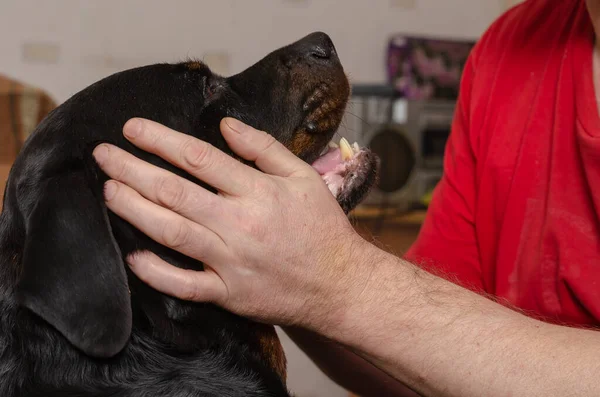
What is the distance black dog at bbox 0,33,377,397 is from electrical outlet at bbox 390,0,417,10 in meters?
2.46

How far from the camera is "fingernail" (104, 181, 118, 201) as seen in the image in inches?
38.9

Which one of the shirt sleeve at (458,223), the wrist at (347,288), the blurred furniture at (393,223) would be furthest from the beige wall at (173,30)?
the wrist at (347,288)

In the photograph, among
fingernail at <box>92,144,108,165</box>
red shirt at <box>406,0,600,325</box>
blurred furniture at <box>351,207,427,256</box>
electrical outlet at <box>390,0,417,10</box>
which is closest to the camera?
fingernail at <box>92,144,108,165</box>

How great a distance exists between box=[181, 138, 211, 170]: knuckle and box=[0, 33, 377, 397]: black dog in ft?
0.33

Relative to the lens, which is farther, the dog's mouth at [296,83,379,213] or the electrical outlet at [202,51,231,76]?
the electrical outlet at [202,51,231,76]

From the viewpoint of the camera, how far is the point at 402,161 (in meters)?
3.21

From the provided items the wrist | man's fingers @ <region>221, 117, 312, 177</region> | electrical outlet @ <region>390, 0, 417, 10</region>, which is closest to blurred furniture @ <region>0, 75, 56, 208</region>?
man's fingers @ <region>221, 117, 312, 177</region>

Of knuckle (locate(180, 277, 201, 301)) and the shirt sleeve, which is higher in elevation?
knuckle (locate(180, 277, 201, 301))

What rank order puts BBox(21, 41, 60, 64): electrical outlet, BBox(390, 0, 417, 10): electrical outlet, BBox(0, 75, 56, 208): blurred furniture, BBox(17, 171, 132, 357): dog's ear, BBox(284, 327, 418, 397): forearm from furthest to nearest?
BBox(390, 0, 417, 10): electrical outlet
BBox(21, 41, 60, 64): electrical outlet
BBox(0, 75, 56, 208): blurred furniture
BBox(284, 327, 418, 397): forearm
BBox(17, 171, 132, 357): dog's ear

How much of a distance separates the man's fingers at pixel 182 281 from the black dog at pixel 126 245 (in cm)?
4

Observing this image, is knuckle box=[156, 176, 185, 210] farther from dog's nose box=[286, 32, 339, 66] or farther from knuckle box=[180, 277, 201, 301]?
dog's nose box=[286, 32, 339, 66]

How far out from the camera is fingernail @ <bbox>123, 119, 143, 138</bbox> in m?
1.01

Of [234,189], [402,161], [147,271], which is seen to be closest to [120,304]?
[147,271]

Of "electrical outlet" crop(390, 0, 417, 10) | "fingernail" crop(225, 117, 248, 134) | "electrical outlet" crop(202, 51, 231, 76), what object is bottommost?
"electrical outlet" crop(202, 51, 231, 76)
